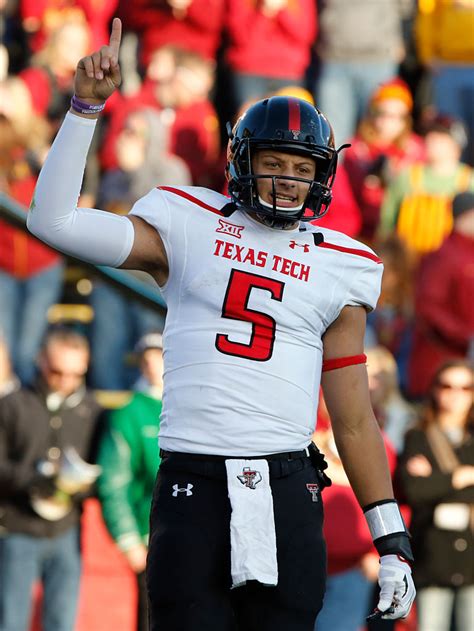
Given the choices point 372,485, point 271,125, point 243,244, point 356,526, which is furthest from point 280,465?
→ point 356,526

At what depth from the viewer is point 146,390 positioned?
21.6ft

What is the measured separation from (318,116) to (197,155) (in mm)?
5066

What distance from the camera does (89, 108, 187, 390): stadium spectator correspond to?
25.3 feet

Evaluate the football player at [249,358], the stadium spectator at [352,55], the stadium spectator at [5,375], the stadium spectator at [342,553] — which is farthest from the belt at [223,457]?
the stadium spectator at [352,55]

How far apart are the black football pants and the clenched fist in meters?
0.95

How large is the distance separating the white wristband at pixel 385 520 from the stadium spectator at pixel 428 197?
188 inches

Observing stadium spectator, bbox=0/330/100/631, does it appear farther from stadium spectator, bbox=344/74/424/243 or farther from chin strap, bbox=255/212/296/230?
chin strap, bbox=255/212/296/230

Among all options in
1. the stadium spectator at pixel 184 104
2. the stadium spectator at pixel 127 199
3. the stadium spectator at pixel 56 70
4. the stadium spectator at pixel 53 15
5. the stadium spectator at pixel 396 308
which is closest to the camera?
the stadium spectator at pixel 127 199

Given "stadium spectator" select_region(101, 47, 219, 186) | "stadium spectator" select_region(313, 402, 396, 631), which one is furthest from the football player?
"stadium spectator" select_region(101, 47, 219, 186)

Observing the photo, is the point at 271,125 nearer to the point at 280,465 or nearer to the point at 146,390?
the point at 280,465

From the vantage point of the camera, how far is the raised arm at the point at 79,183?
3.50 metres

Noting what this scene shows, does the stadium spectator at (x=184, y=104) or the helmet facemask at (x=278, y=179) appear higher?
the stadium spectator at (x=184, y=104)

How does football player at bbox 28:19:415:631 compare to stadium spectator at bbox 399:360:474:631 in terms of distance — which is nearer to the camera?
football player at bbox 28:19:415:631

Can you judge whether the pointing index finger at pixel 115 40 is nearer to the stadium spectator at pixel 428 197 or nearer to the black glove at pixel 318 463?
the black glove at pixel 318 463
